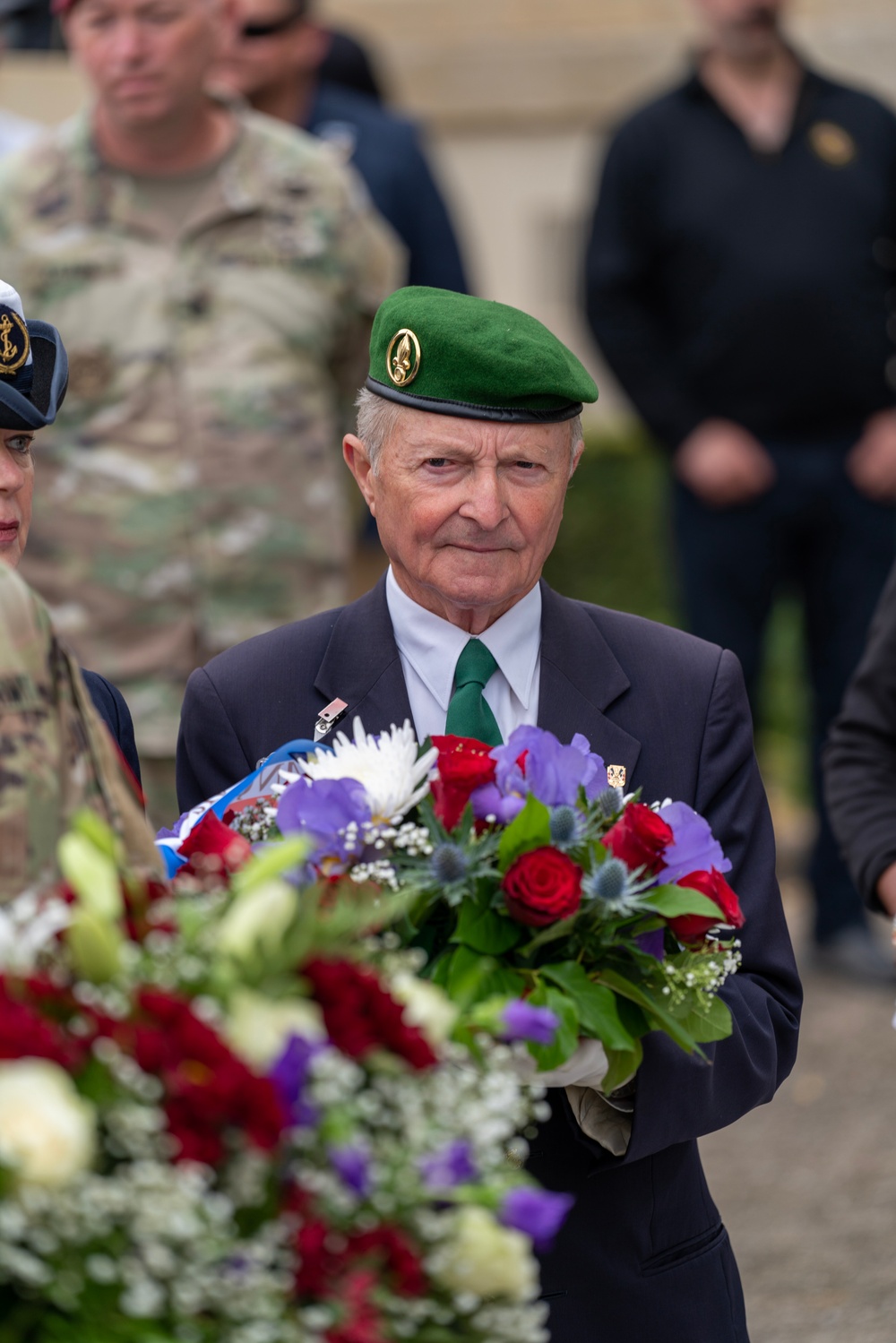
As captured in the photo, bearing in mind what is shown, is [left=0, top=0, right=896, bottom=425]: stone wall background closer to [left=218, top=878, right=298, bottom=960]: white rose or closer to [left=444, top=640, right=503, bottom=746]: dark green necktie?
[left=444, top=640, right=503, bottom=746]: dark green necktie

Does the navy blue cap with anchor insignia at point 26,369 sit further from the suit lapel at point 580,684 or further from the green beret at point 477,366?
the suit lapel at point 580,684

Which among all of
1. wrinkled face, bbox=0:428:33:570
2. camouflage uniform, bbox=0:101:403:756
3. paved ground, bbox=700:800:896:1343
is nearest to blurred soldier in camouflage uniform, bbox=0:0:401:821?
camouflage uniform, bbox=0:101:403:756

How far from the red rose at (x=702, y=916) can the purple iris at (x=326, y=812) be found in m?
0.36

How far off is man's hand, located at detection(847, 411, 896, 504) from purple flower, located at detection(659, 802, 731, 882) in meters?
4.07

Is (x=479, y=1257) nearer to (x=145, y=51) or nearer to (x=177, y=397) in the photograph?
(x=177, y=397)

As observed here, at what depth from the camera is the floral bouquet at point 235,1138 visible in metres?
1.55

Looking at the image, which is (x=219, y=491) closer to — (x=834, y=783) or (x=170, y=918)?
(x=834, y=783)

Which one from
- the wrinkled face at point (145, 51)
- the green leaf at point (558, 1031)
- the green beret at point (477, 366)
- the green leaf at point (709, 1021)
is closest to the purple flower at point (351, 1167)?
the green leaf at point (558, 1031)

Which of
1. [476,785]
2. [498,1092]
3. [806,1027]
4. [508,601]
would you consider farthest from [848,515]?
[498,1092]

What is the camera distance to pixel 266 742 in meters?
2.74

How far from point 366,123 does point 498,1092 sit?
16.5ft

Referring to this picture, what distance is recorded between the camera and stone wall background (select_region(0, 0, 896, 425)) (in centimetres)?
1223

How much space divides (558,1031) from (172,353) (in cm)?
311

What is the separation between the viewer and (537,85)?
40.9ft
